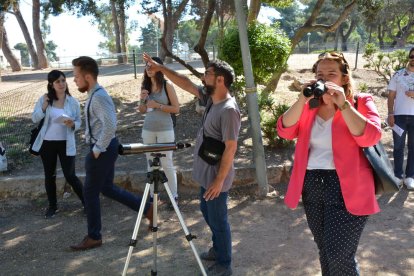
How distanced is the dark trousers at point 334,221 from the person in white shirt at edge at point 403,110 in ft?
10.4

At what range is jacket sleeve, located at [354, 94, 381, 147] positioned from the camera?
2346 millimetres

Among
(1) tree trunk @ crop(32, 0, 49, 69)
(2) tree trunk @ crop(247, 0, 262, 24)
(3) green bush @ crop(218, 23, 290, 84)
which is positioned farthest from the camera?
(1) tree trunk @ crop(32, 0, 49, 69)

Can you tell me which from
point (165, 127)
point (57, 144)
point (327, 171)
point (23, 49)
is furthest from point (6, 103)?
point (23, 49)

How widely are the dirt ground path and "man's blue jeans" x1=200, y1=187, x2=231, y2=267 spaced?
28cm

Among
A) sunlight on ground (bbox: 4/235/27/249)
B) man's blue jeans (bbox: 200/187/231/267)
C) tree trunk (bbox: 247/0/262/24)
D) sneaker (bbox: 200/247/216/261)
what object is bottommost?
sunlight on ground (bbox: 4/235/27/249)

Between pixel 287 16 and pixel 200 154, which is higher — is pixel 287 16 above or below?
above

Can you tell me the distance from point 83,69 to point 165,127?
1.11 meters

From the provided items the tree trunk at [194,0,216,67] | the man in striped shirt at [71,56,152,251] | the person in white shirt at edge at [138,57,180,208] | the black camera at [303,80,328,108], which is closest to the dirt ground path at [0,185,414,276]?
the man in striped shirt at [71,56,152,251]

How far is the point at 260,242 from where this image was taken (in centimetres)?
423

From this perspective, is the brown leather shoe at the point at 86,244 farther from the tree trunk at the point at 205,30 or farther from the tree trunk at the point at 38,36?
the tree trunk at the point at 38,36

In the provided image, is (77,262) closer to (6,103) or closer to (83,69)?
(83,69)

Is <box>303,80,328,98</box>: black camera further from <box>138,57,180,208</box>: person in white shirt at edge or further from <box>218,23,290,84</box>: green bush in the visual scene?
<box>218,23,290,84</box>: green bush

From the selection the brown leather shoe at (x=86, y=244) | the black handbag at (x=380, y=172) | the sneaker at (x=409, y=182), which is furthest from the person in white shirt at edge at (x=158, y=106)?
the sneaker at (x=409, y=182)

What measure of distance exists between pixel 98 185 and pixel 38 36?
27743 millimetres
